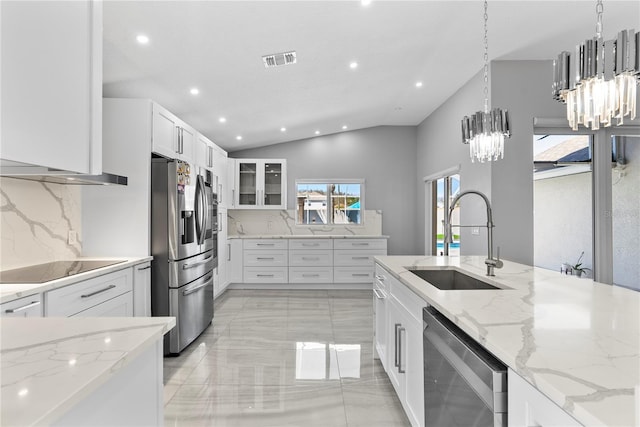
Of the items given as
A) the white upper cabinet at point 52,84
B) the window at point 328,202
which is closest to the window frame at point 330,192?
the window at point 328,202

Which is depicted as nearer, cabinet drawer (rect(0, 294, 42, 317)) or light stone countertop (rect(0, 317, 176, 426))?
light stone countertop (rect(0, 317, 176, 426))

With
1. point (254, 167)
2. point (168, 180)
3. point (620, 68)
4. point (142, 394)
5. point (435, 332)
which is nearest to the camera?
point (142, 394)

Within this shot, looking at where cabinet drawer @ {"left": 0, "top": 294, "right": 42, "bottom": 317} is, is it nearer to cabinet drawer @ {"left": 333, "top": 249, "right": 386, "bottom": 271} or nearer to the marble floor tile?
the marble floor tile

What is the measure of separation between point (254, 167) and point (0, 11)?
16.5 ft

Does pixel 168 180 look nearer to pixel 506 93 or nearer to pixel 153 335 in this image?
pixel 153 335

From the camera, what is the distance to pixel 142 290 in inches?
107

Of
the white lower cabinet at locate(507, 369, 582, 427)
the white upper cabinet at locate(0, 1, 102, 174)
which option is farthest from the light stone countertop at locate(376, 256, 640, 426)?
the white upper cabinet at locate(0, 1, 102, 174)

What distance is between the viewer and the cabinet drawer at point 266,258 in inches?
218

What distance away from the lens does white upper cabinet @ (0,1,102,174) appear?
2.81ft

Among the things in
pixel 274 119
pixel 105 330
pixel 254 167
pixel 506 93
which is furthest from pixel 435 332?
pixel 254 167

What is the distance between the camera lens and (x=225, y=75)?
3260 millimetres

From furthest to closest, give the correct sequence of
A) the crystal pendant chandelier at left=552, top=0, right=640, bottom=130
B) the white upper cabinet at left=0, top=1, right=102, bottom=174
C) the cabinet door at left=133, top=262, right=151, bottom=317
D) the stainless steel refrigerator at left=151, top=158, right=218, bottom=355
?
the stainless steel refrigerator at left=151, top=158, right=218, bottom=355
the cabinet door at left=133, top=262, right=151, bottom=317
the crystal pendant chandelier at left=552, top=0, right=640, bottom=130
the white upper cabinet at left=0, top=1, right=102, bottom=174

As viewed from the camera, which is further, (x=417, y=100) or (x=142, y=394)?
(x=417, y=100)

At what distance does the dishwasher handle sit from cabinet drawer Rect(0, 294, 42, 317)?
188cm
